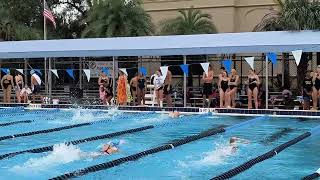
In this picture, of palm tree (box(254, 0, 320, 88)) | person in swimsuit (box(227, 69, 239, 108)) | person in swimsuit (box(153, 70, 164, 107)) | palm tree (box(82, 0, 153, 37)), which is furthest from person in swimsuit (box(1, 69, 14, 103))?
palm tree (box(254, 0, 320, 88))

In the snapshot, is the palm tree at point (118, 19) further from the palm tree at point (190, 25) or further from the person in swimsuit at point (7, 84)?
the person in swimsuit at point (7, 84)

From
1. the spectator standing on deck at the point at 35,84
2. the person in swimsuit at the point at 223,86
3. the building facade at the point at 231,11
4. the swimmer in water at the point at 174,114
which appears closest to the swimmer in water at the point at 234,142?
the swimmer in water at the point at 174,114

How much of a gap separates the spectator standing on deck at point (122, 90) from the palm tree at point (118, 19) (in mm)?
7269

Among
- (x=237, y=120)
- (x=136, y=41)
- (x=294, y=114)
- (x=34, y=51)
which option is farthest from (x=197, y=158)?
(x=34, y=51)

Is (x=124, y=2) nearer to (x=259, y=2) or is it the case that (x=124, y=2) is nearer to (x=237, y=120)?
(x=259, y=2)

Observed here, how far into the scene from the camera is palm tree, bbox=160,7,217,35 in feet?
81.1

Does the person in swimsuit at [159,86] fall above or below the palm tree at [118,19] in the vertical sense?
below

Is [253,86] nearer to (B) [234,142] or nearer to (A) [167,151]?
(B) [234,142]

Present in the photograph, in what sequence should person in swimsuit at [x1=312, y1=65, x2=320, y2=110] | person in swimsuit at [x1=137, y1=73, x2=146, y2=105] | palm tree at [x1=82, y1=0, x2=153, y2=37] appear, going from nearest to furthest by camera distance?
1. person in swimsuit at [x1=312, y1=65, x2=320, y2=110]
2. person in swimsuit at [x1=137, y1=73, x2=146, y2=105]
3. palm tree at [x1=82, y1=0, x2=153, y2=37]

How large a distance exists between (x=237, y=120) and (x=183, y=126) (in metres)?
1.65

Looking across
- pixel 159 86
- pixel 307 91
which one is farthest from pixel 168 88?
pixel 307 91

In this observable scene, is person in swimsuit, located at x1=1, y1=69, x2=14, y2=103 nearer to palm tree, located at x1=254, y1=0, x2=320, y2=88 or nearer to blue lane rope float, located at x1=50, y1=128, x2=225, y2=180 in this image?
palm tree, located at x1=254, y1=0, x2=320, y2=88

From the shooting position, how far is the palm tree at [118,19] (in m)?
24.4

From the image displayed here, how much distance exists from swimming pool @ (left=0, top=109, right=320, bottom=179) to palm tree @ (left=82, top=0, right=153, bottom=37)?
10.5 metres
